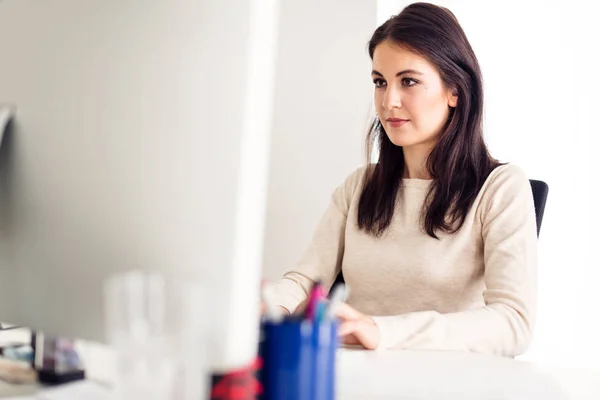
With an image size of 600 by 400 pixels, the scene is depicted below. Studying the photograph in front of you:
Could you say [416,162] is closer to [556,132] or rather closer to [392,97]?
[392,97]

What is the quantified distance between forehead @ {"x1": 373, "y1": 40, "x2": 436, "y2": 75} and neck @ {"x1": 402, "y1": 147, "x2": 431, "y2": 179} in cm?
21

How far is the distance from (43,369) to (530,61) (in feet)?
7.01

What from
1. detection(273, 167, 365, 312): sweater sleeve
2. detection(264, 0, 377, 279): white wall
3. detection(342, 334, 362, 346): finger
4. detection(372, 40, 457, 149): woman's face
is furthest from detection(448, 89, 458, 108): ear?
detection(342, 334, 362, 346): finger

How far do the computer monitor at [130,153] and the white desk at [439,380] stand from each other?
0.12 metres

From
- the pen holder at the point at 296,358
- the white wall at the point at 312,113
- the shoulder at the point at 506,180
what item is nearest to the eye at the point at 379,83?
the shoulder at the point at 506,180

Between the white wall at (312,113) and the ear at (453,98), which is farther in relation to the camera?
the white wall at (312,113)

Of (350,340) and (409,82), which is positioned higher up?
(409,82)

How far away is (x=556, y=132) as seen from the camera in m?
2.45

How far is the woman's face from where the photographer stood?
1.63m

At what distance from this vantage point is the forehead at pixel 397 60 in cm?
162

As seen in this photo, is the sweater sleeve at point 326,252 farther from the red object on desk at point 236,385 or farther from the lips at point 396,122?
the red object on desk at point 236,385

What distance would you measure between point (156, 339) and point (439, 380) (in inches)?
17.9

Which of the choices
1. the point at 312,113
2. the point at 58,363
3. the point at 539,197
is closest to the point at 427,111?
the point at 539,197

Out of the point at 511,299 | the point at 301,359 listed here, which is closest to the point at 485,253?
the point at 511,299
